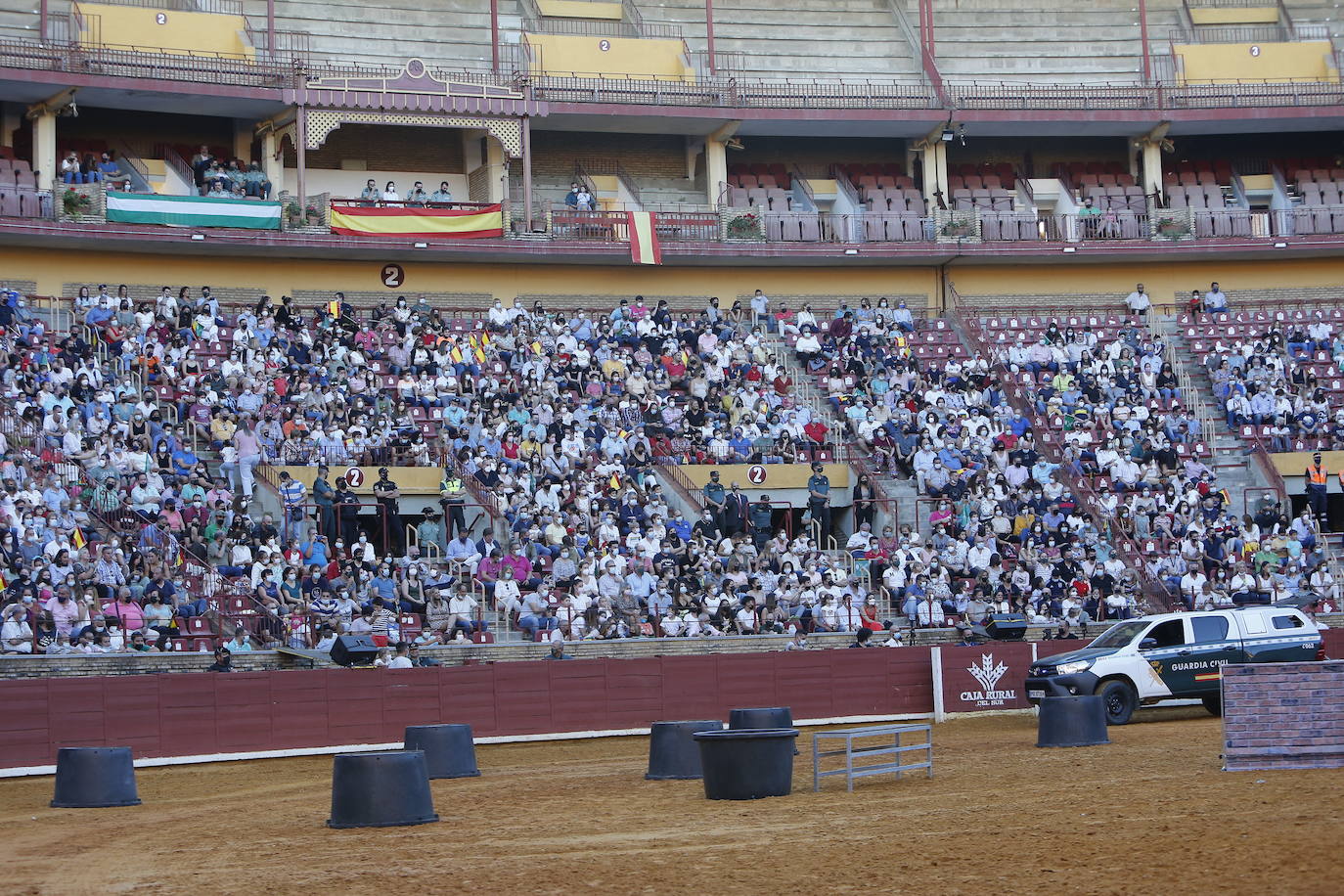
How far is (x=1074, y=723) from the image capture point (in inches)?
836

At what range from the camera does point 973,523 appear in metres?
31.8

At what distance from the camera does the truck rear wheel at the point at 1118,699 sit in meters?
24.3

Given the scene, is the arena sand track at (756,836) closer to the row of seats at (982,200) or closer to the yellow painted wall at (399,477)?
the yellow painted wall at (399,477)

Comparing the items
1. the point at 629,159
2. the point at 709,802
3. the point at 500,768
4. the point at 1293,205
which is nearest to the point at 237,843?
the point at 709,802

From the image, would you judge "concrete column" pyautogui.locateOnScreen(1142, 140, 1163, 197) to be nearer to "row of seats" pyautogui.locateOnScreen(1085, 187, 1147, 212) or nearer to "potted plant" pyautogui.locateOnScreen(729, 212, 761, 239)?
"row of seats" pyautogui.locateOnScreen(1085, 187, 1147, 212)

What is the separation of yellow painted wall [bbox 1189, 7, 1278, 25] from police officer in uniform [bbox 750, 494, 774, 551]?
22.3 m

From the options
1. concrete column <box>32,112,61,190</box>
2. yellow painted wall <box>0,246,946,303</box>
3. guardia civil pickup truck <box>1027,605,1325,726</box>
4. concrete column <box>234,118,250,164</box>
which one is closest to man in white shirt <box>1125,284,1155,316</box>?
yellow painted wall <box>0,246,946,303</box>

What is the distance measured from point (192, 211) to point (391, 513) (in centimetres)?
1027

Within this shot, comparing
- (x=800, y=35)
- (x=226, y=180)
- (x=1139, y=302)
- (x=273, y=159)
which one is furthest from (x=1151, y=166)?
(x=226, y=180)

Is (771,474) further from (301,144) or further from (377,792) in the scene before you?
(377,792)

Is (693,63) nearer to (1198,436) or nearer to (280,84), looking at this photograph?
(280,84)

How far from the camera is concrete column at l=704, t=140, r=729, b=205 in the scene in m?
42.2

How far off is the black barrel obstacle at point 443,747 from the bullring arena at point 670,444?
6 centimetres

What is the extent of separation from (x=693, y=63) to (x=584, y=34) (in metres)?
2.75
